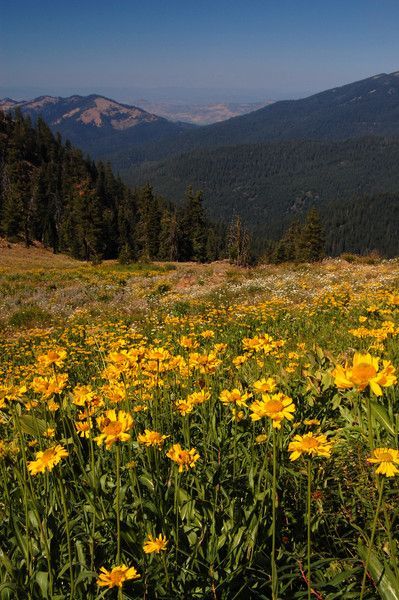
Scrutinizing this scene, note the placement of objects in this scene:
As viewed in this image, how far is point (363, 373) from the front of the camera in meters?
1.46

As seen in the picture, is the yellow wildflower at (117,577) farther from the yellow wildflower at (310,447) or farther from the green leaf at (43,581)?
the yellow wildflower at (310,447)

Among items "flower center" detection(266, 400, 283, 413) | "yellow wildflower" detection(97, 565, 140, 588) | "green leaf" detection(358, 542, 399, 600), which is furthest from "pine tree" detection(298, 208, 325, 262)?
"yellow wildflower" detection(97, 565, 140, 588)

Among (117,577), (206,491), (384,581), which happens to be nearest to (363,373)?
(384,581)

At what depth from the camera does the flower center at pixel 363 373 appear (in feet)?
4.74

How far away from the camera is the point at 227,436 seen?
3.26m

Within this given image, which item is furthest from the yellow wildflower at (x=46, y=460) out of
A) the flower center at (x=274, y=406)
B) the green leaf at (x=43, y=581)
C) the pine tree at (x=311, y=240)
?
the pine tree at (x=311, y=240)

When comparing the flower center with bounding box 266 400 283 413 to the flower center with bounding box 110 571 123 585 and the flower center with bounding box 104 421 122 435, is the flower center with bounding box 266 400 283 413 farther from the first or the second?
the flower center with bounding box 110 571 123 585

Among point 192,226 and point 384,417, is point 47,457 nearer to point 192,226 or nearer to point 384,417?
point 384,417

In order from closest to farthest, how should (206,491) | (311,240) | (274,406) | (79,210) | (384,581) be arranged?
(384,581)
(274,406)
(206,491)
(79,210)
(311,240)

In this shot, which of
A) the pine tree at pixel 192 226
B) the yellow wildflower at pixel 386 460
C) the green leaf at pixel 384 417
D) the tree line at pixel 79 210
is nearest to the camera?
the yellow wildflower at pixel 386 460

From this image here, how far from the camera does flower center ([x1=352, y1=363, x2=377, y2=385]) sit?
4.74 feet

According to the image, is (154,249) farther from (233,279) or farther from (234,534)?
(234,534)

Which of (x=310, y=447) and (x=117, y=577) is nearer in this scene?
(x=117, y=577)

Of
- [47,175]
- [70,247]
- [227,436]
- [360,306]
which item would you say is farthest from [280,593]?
[47,175]
